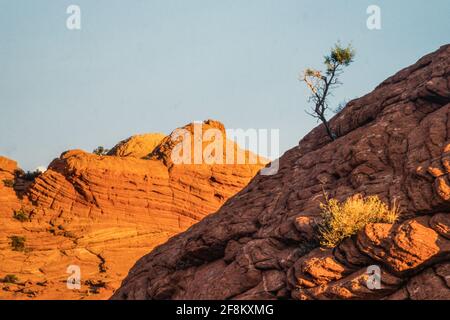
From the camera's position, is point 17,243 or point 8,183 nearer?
point 17,243

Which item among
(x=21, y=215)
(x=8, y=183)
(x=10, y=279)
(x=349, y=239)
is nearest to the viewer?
(x=349, y=239)

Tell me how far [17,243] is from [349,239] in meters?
41.3

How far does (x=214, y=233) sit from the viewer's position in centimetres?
2009

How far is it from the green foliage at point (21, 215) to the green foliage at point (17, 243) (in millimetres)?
2954

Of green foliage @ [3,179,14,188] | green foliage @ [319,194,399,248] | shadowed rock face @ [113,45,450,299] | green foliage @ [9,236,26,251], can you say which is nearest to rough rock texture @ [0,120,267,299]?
green foliage @ [9,236,26,251]

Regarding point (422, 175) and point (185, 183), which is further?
point (185, 183)

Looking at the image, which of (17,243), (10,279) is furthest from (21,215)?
(10,279)

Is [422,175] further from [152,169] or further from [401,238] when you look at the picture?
[152,169]

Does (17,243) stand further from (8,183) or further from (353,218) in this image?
(353,218)

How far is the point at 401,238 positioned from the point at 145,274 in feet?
41.3

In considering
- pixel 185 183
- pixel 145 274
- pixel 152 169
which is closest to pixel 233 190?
pixel 185 183

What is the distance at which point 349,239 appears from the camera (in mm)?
14266

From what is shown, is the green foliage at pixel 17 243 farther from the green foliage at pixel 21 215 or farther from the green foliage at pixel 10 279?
the green foliage at pixel 10 279
